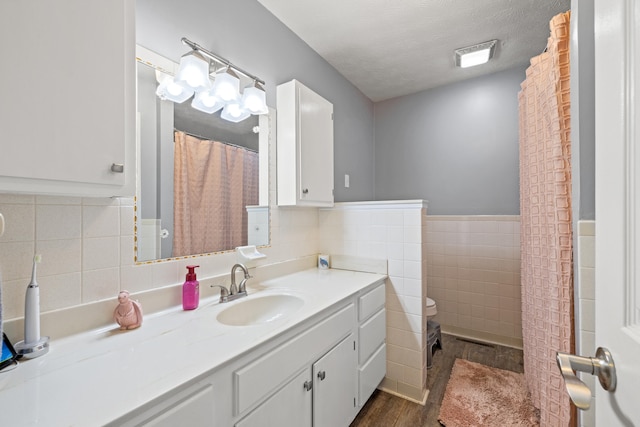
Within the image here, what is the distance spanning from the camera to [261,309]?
139 cm

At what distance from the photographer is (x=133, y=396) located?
0.61m

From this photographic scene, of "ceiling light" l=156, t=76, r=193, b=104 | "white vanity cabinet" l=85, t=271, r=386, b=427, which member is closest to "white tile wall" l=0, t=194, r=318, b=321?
"white vanity cabinet" l=85, t=271, r=386, b=427

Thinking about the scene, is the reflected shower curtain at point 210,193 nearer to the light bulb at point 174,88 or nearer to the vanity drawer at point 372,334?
the light bulb at point 174,88

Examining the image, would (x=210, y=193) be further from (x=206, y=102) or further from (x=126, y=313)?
(x=126, y=313)

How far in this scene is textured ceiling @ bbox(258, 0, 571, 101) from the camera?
1.69 metres

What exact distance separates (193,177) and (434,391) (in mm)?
2023

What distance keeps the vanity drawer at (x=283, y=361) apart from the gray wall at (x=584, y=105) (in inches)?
42.1

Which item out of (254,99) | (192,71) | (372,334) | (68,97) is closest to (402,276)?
(372,334)

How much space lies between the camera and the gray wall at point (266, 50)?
4.00 ft

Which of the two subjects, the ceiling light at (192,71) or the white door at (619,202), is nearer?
the white door at (619,202)

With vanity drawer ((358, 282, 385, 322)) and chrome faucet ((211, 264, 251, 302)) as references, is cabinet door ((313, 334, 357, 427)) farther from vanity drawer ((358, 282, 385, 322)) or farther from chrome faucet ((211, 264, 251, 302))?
chrome faucet ((211, 264, 251, 302))

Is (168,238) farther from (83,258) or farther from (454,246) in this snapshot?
(454,246)

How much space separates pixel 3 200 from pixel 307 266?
1.52 m

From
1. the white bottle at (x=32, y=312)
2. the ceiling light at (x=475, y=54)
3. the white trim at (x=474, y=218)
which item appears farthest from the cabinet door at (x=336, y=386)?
the ceiling light at (x=475, y=54)
